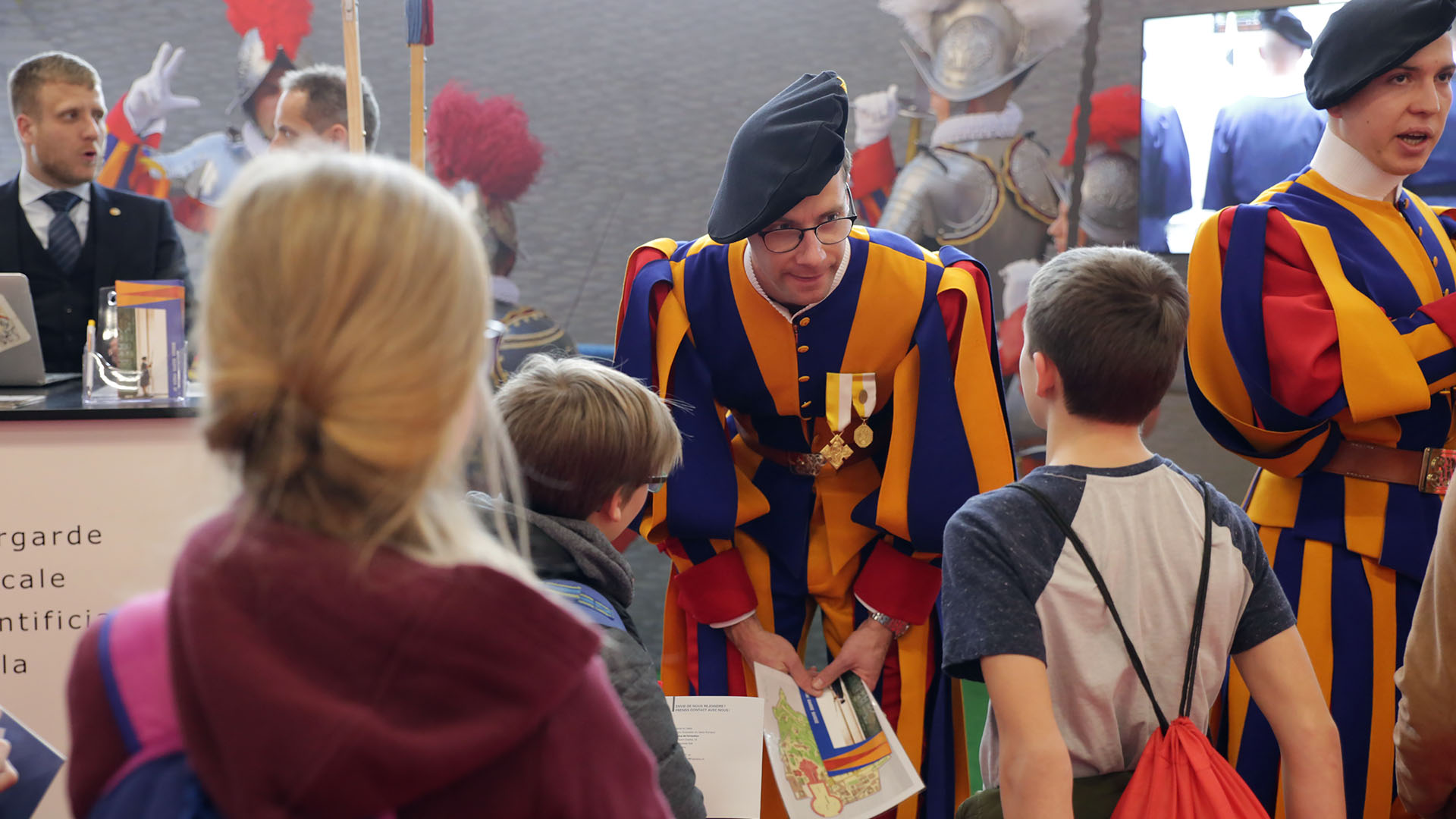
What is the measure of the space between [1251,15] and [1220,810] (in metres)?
2.84

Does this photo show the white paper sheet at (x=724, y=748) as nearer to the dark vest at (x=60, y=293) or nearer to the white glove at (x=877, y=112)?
the white glove at (x=877, y=112)

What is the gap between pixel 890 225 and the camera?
3.71m

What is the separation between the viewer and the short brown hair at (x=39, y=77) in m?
3.38

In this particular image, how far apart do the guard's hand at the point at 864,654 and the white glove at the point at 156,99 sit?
3.18 metres

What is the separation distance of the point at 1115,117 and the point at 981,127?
0.40 m

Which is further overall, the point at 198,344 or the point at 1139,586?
the point at 1139,586

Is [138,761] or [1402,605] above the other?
[138,761]

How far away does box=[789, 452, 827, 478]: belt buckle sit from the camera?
1968 millimetres

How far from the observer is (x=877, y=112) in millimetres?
3705

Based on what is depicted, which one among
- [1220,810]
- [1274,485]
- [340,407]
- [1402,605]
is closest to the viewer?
[340,407]

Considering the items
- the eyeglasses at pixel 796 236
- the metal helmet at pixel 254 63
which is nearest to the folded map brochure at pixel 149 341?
the eyeglasses at pixel 796 236

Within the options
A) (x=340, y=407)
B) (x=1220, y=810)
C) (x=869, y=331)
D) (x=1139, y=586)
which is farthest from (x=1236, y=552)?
(x=340, y=407)

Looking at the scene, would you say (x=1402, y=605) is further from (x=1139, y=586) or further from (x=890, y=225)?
(x=890, y=225)

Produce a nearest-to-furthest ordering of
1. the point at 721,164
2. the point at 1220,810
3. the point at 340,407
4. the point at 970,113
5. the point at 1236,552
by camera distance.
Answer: the point at 340,407 < the point at 1220,810 < the point at 1236,552 < the point at 970,113 < the point at 721,164
